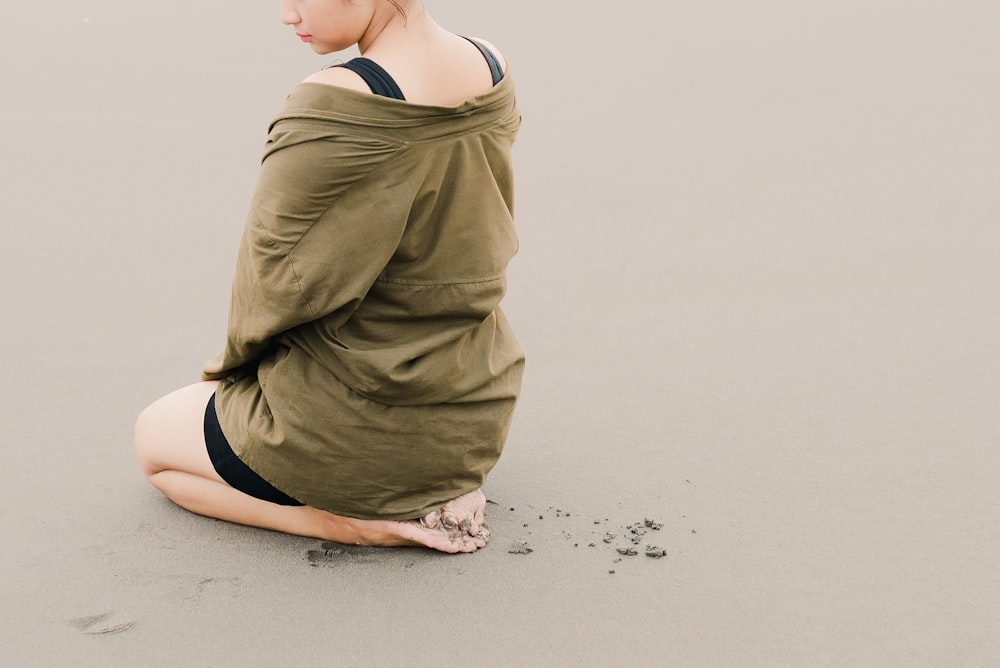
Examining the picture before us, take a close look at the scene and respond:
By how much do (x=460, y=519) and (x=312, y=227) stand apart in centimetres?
58

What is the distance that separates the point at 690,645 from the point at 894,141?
2.60 metres

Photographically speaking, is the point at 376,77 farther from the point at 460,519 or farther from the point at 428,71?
the point at 460,519

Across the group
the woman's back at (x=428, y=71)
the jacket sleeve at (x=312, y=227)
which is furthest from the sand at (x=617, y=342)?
the woman's back at (x=428, y=71)

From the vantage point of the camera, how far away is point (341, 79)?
Result: 6.39 ft

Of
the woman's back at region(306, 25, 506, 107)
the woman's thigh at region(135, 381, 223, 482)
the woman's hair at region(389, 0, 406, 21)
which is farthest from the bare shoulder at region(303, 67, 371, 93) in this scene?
the woman's thigh at region(135, 381, 223, 482)

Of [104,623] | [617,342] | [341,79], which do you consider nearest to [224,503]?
[104,623]

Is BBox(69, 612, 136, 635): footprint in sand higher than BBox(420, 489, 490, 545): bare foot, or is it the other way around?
BBox(420, 489, 490, 545): bare foot

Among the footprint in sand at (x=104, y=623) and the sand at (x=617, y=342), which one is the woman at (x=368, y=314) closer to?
the sand at (x=617, y=342)

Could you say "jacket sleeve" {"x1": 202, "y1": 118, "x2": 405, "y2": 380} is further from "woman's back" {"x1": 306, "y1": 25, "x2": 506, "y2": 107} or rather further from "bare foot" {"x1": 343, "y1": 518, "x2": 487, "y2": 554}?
"bare foot" {"x1": 343, "y1": 518, "x2": 487, "y2": 554}

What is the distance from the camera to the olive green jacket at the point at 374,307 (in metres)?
1.96

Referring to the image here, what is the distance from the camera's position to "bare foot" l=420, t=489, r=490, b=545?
2.27 meters

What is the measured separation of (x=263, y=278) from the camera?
80.4 inches

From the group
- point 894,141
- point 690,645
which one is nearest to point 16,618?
point 690,645

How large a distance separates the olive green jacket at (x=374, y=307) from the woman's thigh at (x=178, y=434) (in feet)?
0.19
